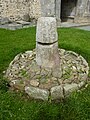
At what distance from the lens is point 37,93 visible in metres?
5.14

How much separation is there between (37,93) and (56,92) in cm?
41

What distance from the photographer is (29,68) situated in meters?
5.75

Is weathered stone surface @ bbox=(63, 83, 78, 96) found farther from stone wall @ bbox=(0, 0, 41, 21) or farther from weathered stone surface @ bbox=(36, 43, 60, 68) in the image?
stone wall @ bbox=(0, 0, 41, 21)

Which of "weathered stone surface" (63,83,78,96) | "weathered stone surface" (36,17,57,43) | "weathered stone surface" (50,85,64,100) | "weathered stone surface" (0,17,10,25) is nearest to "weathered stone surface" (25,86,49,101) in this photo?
"weathered stone surface" (50,85,64,100)

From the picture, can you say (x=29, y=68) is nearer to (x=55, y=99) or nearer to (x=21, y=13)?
(x=55, y=99)

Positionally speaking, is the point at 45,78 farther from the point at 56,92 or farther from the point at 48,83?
the point at 56,92

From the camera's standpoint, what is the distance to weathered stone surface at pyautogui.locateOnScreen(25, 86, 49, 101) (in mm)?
5094

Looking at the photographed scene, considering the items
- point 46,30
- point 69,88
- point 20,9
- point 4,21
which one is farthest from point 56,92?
point 20,9

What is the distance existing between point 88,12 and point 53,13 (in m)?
3.07

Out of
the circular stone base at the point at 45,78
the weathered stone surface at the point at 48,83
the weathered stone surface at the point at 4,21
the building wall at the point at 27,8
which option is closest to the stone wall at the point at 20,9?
the building wall at the point at 27,8

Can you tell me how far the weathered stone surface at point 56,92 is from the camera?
5.11m

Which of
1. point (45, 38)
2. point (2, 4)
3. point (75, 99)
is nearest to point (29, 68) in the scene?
point (45, 38)

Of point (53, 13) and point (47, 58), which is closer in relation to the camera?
point (47, 58)

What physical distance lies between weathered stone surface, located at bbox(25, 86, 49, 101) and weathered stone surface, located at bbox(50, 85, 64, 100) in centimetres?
13
